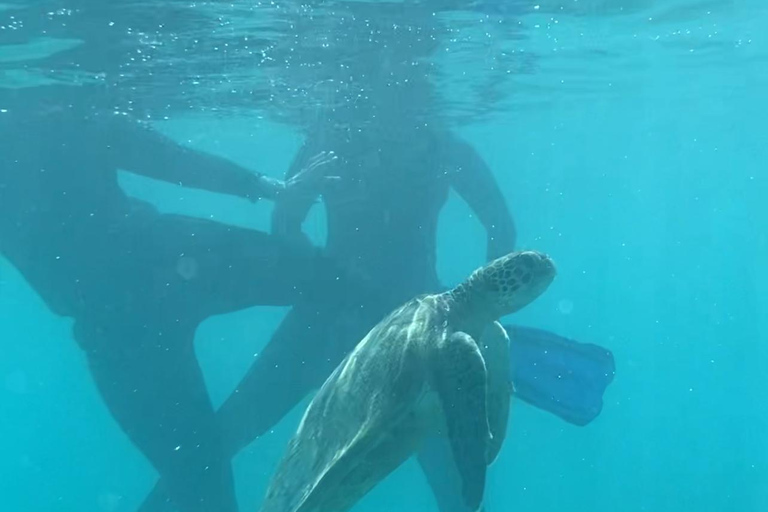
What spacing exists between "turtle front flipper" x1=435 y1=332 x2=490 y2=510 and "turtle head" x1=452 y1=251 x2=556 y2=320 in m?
0.65

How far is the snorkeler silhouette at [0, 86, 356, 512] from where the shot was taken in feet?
24.3

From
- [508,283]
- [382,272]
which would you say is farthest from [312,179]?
[508,283]

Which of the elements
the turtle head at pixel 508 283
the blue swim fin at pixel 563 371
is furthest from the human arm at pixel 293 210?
the turtle head at pixel 508 283

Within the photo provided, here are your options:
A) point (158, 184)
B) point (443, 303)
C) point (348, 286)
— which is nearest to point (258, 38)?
point (348, 286)

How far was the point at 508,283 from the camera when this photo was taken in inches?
A: 164

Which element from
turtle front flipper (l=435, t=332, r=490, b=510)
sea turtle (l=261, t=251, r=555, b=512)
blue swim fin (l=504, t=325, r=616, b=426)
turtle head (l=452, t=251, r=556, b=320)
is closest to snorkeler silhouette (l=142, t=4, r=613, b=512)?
blue swim fin (l=504, t=325, r=616, b=426)

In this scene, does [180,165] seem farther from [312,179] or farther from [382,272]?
[382,272]

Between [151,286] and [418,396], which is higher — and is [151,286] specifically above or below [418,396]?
below

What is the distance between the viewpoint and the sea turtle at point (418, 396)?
11.8 ft

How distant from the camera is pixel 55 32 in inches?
394

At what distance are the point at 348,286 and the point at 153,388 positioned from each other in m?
2.24

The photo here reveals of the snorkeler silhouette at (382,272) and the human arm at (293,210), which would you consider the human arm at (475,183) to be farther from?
the human arm at (293,210)

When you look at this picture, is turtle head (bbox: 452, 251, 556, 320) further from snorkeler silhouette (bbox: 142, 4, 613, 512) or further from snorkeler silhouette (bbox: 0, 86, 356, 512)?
snorkeler silhouette (bbox: 0, 86, 356, 512)

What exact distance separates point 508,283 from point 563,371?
2594 mm
